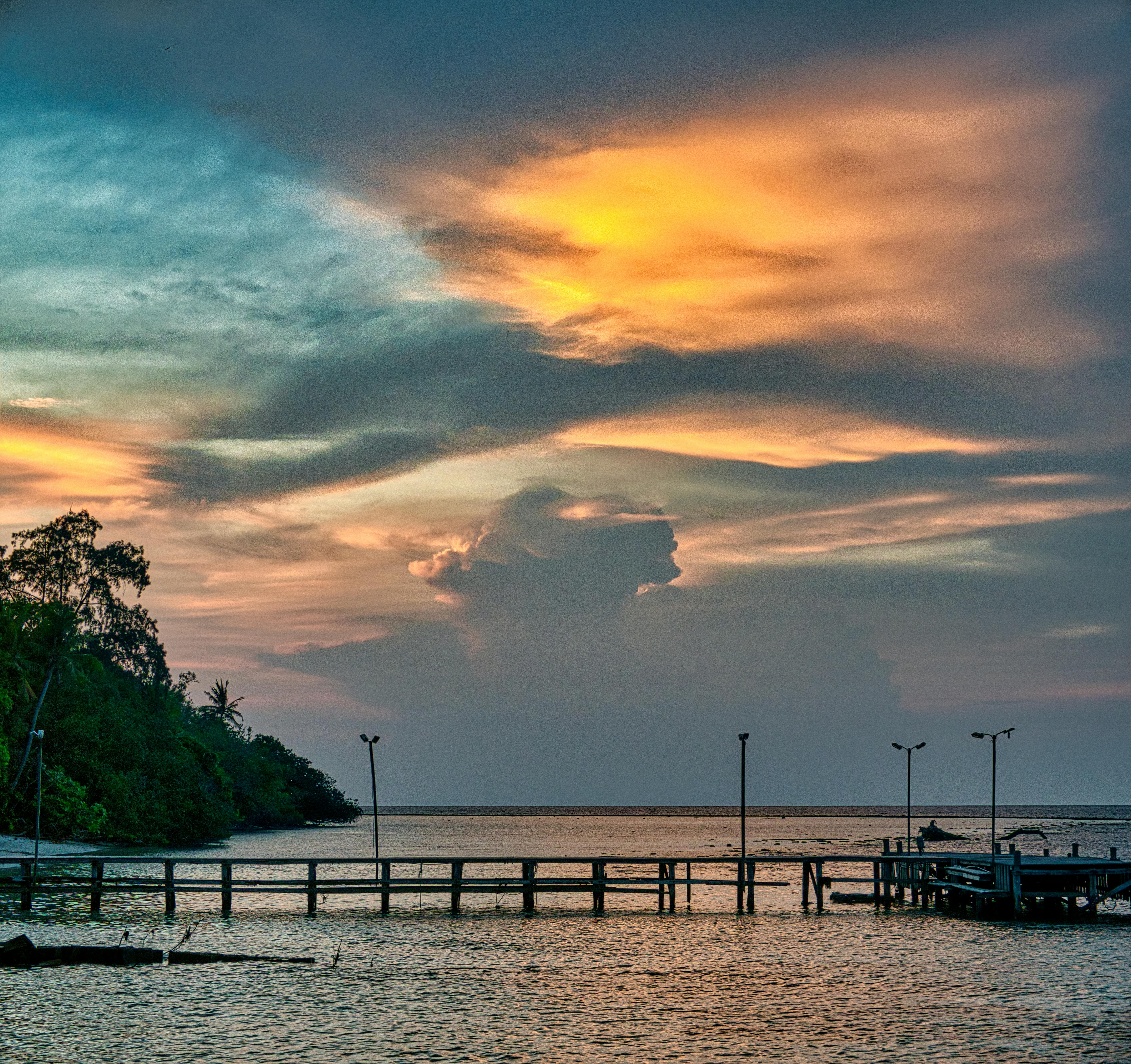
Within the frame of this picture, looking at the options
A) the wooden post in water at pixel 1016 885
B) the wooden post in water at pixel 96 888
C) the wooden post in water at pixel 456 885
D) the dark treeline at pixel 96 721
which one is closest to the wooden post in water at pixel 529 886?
the wooden post in water at pixel 456 885

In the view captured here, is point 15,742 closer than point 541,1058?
No

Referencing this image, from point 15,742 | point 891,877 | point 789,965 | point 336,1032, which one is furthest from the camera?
point 15,742

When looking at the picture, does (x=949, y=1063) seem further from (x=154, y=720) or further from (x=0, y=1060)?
(x=154, y=720)

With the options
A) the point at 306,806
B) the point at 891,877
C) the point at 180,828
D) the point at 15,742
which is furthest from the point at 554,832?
the point at 891,877

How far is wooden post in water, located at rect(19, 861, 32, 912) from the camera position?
39.7 metres

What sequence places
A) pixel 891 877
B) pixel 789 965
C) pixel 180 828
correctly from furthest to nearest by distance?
pixel 180 828, pixel 891 877, pixel 789 965

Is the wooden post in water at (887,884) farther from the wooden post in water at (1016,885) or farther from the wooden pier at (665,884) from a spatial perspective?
the wooden post in water at (1016,885)

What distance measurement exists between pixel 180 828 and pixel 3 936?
79050 millimetres

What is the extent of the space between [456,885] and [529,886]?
2667 millimetres

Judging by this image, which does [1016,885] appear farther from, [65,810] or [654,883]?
[65,810]

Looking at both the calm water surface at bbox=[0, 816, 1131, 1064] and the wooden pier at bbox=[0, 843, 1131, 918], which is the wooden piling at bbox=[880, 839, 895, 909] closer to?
the wooden pier at bbox=[0, 843, 1131, 918]

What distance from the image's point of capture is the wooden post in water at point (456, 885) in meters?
41.1

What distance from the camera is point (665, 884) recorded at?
43.6 meters

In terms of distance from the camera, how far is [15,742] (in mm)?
86750
